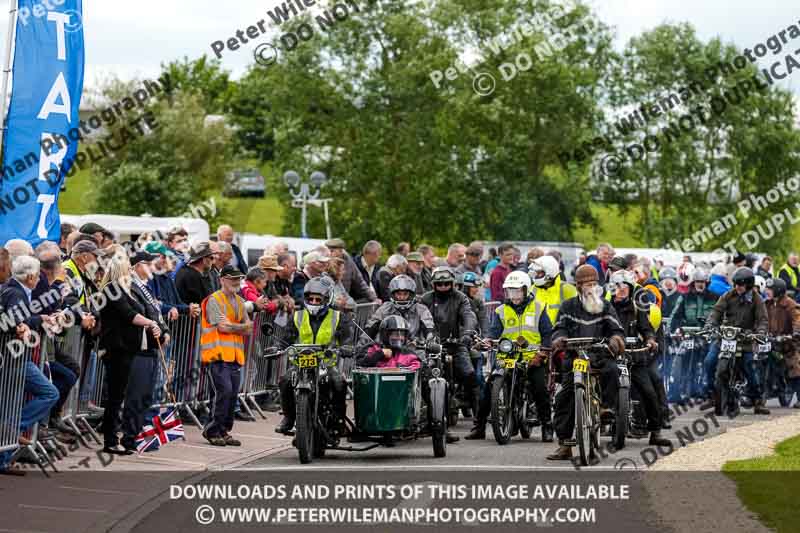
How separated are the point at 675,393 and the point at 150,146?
50.1 meters

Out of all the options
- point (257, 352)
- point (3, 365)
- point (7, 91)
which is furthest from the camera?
point (257, 352)

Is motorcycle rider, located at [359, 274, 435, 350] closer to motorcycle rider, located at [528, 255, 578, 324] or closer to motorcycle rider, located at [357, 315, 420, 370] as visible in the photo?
motorcycle rider, located at [357, 315, 420, 370]

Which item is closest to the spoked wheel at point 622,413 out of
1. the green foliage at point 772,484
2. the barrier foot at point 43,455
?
the green foliage at point 772,484

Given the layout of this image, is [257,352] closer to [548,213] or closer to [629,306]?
[629,306]

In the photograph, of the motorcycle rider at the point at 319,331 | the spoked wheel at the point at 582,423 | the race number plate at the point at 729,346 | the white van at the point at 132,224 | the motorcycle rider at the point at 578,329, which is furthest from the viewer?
the white van at the point at 132,224

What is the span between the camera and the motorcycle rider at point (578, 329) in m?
14.6

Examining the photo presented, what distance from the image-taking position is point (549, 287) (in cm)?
1698

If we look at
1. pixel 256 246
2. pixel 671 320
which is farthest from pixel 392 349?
pixel 256 246

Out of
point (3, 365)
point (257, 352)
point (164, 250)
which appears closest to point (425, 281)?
point (257, 352)

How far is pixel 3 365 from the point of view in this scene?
487 inches

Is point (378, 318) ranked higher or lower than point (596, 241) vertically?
lower

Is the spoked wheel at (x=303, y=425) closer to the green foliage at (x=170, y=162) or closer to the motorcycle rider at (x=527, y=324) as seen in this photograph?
the motorcycle rider at (x=527, y=324)
